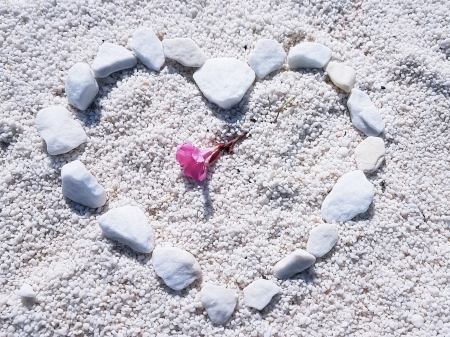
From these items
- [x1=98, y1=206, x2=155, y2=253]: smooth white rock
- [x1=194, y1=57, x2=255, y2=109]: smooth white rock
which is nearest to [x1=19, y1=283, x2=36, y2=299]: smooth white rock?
[x1=98, y1=206, x2=155, y2=253]: smooth white rock

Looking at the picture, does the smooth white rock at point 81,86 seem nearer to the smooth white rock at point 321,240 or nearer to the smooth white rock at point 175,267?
the smooth white rock at point 175,267

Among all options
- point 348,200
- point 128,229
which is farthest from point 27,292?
point 348,200

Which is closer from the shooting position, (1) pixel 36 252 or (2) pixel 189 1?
(1) pixel 36 252

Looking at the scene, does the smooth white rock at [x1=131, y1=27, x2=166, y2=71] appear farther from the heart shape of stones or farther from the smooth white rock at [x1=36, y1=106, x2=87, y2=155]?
the smooth white rock at [x1=36, y1=106, x2=87, y2=155]

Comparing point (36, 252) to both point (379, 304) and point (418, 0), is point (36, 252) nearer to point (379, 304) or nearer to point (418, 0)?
point (379, 304)

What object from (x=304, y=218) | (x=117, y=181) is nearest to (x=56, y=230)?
(x=117, y=181)

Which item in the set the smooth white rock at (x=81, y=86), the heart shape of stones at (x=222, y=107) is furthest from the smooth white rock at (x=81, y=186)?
the smooth white rock at (x=81, y=86)
